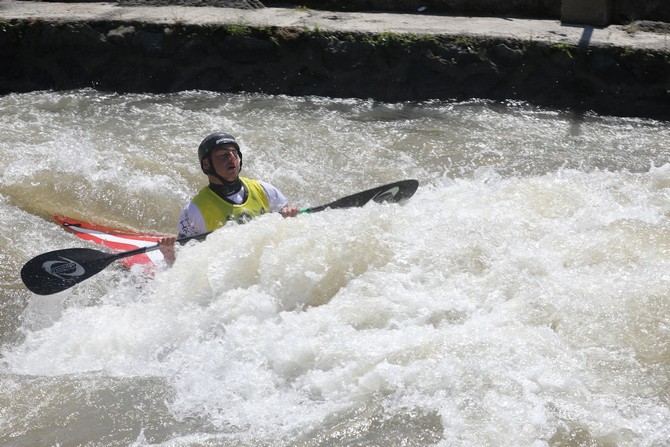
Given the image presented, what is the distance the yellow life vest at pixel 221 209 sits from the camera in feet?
16.7

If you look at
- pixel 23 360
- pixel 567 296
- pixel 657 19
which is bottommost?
pixel 23 360

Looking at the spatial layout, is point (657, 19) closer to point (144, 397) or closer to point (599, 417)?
point (599, 417)

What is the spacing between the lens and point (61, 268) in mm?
4852

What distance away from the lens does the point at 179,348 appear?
170 inches

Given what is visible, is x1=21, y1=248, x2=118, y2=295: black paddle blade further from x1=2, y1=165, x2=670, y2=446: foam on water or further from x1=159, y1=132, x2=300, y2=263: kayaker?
x1=159, y1=132, x2=300, y2=263: kayaker

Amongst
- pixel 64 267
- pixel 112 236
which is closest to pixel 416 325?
pixel 64 267

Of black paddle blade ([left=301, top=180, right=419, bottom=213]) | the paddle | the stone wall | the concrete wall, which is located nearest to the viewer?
the paddle

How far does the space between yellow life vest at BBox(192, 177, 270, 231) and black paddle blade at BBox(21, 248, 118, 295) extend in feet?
1.81

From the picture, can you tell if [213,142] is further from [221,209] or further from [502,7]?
[502,7]

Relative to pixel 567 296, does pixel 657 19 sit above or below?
above

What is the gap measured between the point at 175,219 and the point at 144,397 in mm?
2344

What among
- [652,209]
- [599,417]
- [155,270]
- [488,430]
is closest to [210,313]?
[155,270]

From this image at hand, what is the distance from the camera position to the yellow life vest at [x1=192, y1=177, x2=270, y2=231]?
5078mm

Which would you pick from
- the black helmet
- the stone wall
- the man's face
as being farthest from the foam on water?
the stone wall
